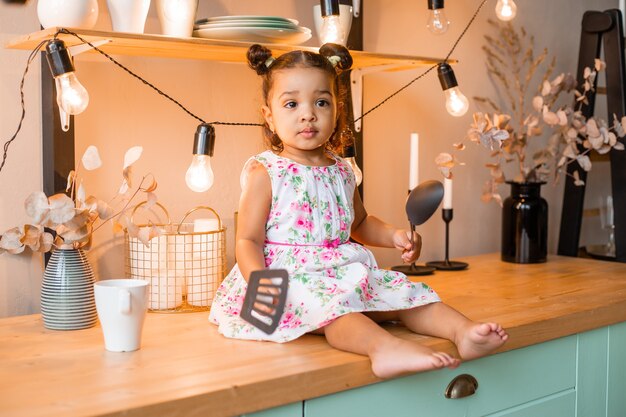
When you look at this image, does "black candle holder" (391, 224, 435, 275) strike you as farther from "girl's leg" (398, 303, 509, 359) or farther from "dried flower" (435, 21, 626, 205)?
"girl's leg" (398, 303, 509, 359)

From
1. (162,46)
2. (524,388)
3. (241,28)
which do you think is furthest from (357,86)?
(524,388)

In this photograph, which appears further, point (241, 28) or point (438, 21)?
point (438, 21)

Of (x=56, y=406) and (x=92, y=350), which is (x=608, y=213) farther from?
(x=56, y=406)

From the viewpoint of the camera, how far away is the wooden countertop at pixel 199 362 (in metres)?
1.06

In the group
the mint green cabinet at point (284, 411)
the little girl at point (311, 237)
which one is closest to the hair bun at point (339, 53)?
the little girl at point (311, 237)

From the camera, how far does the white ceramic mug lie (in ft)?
4.23

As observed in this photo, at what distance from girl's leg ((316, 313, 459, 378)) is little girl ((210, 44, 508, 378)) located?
0.7 inches

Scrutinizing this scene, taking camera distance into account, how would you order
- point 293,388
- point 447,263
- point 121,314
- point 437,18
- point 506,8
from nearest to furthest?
1. point 293,388
2. point 121,314
3. point 437,18
4. point 506,8
5. point 447,263

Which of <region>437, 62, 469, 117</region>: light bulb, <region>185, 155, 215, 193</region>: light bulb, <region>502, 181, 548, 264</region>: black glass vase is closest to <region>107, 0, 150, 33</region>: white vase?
<region>185, 155, 215, 193</region>: light bulb

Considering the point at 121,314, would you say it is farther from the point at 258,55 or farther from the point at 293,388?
the point at 258,55

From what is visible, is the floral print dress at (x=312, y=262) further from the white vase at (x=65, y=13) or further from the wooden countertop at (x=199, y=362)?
the white vase at (x=65, y=13)

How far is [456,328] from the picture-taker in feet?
4.49

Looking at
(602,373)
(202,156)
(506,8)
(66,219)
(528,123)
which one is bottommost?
(602,373)

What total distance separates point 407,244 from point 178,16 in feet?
2.00
